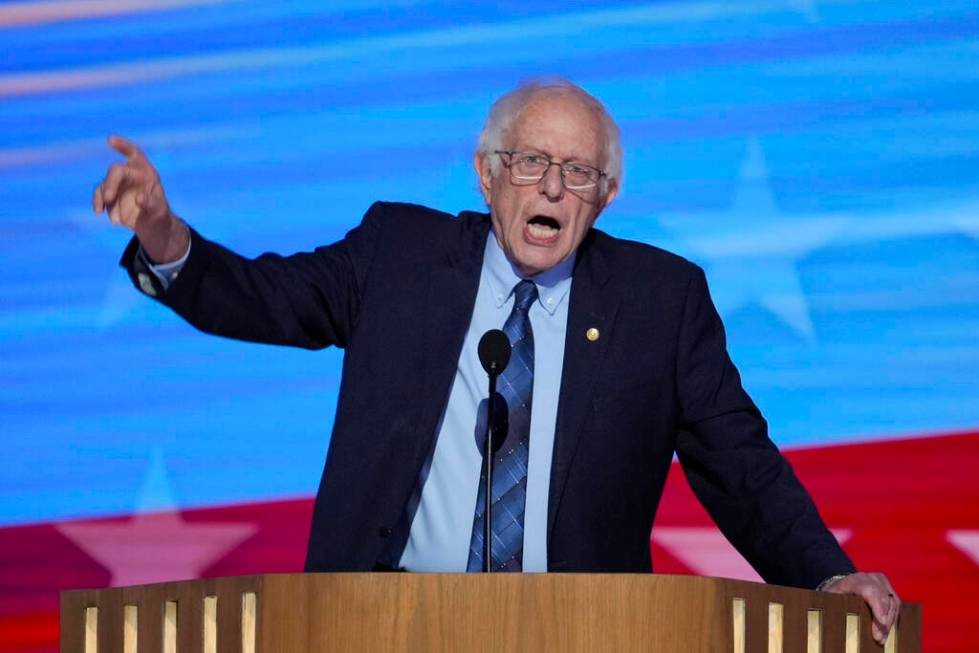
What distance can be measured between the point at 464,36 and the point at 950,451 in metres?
1.55

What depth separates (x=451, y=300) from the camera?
317 centimetres

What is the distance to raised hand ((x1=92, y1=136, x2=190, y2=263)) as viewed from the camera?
2.60 metres

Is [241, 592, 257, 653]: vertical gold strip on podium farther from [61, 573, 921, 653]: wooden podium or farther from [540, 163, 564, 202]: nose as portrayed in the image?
[540, 163, 564, 202]: nose

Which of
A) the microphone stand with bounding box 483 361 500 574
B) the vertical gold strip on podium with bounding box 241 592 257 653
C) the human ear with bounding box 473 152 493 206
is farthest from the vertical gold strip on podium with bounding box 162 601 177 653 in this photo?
the human ear with bounding box 473 152 493 206

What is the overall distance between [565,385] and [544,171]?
0.40 meters

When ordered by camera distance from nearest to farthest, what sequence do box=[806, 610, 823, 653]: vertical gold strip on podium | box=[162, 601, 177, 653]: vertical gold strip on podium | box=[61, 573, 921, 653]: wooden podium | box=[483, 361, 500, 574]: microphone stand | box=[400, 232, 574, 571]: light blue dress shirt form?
box=[61, 573, 921, 653]: wooden podium, box=[162, 601, 177, 653]: vertical gold strip on podium, box=[806, 610, 823, 653]: vertical gold strip on podium, box=[483, 361, 500, 574]: microphone stand, box=[400, 232, 574, 571]: light blue dress shirt

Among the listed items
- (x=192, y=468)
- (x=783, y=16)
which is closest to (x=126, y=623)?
(x=192, y=468)

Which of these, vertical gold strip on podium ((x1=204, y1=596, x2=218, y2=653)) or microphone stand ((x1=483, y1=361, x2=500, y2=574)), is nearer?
vertical gold strip on podium ((x1=204, y1=596, x2=218, y2=653))

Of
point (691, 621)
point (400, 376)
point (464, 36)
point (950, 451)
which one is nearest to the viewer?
point (691, 621)

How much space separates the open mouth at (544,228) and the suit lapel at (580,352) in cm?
11

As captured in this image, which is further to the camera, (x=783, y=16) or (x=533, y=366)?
(x=783, y=16)

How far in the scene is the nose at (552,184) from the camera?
3150 millimetres

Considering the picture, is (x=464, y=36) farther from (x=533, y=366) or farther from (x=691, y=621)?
(x=691, y=621)

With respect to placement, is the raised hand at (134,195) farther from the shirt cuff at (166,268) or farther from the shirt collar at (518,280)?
the shirt collar at (518,280)
